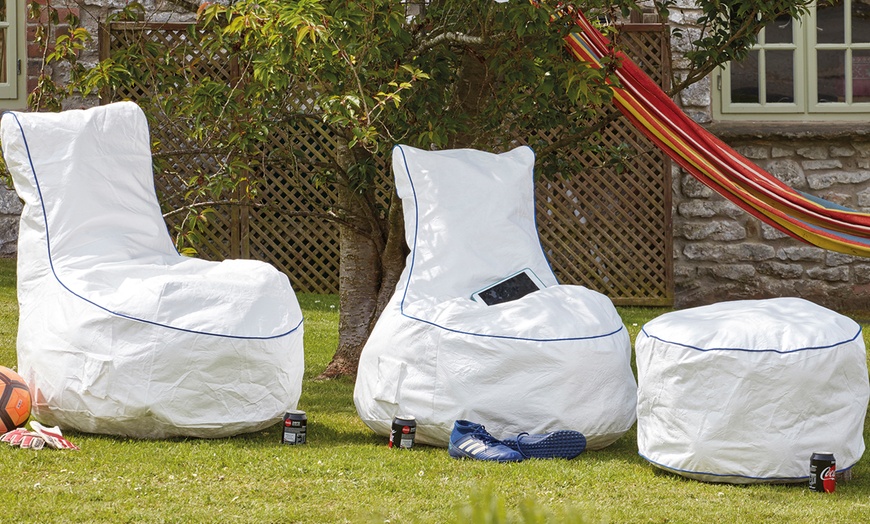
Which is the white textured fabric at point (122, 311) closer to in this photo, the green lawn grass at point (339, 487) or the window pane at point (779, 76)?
the green lawn grass at point (339, 487)

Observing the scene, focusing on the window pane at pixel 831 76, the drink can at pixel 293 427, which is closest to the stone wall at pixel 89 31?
the window pane at pixel 831 76

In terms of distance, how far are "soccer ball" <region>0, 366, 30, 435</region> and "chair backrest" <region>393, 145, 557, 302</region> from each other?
128cm

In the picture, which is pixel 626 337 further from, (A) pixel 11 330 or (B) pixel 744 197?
(A) pixel 11 330

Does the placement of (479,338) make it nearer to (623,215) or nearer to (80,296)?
(80,296)

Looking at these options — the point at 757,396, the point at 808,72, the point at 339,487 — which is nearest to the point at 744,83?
the point at 808,72

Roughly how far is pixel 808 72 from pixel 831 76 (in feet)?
0.60

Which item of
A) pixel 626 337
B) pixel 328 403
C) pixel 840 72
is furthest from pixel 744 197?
pixel 840 72

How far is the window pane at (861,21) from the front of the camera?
25.0 ft

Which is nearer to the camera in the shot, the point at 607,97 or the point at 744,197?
the point at 607,97

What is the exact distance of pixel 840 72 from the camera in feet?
25.2

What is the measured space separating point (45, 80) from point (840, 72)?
17.1 feet

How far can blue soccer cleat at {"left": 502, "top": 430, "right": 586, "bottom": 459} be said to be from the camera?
3518 mm

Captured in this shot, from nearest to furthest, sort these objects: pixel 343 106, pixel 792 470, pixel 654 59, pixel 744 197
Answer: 1. pixel 792 470
2. pixel 343 106
3. pixel 744 197
4. pixel 654 59

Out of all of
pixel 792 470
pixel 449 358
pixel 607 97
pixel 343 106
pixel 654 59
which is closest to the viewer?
pixel 792 470
